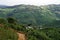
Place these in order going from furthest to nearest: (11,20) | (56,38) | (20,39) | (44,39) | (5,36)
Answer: (56,38)
(11,20)
(44,39)
(20,39)
(5,36)

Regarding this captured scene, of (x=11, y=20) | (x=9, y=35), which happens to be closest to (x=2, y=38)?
(x=9, y=35)

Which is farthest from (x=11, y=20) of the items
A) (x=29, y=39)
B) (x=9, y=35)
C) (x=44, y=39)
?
(x=9, y=35)

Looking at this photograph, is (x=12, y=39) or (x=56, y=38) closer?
(x=12, y=39)

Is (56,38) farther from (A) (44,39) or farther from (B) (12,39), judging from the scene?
(B) (12,39)

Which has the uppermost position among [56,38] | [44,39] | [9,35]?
[9,35]

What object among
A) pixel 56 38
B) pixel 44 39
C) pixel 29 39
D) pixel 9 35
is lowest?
pixel 56 38

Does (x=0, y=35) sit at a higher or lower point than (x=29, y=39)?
higher

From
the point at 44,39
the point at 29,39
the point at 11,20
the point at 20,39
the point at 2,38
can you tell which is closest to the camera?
the point at 2,38

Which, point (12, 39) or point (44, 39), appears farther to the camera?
point (44, 39)

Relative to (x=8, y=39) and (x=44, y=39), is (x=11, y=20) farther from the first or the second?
(x=8, y=39)
